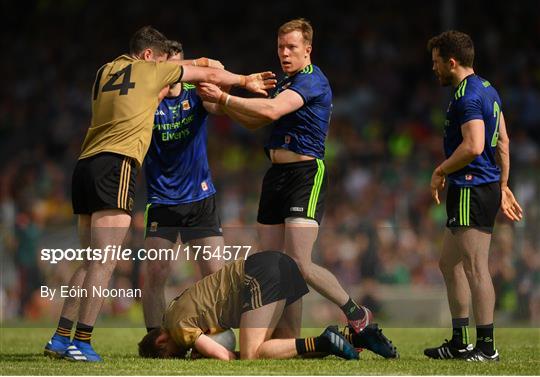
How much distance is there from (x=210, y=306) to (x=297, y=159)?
4.35 ft

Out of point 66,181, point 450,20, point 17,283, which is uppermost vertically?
point 450,20

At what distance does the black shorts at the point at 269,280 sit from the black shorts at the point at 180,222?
1.05m

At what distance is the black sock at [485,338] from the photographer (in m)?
8.49

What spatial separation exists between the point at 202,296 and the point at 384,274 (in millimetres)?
5226

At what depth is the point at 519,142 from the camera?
17.3 meters

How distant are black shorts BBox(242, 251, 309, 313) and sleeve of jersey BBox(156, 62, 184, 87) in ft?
4.70

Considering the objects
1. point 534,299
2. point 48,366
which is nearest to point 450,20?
point 534,299

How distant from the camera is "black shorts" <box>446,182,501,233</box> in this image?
8.54 metres

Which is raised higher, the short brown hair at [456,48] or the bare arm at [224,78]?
the short brown hair at [456,48]

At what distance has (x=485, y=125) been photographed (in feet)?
28.3

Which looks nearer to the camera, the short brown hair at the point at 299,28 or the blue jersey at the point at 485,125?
the blue jersey at the point at 485,125

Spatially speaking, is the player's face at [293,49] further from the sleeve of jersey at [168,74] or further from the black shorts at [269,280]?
the black shorts at [269,280]

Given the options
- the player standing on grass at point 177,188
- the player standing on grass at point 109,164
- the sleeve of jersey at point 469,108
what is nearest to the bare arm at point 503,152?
the sleeve of jersey at point 469,108

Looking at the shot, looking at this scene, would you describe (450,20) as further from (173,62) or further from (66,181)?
(173,62)
